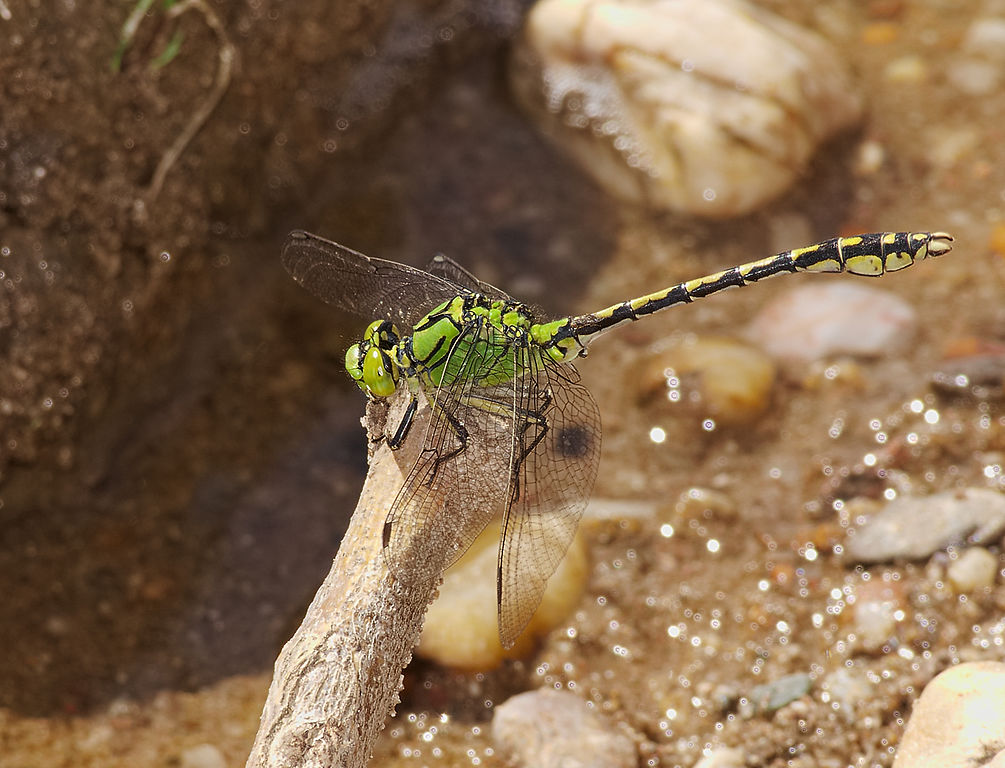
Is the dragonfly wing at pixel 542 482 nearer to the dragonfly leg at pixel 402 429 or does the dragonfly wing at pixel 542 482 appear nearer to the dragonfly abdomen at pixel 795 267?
the dragonfly abdomen at pixel 795 267

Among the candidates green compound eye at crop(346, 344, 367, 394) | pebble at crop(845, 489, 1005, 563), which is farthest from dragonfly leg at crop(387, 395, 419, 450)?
pebble at crop(845, 489, 1005, 563)

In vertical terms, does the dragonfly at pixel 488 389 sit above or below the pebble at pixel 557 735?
above

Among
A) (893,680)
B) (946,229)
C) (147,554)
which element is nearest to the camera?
(893,680)

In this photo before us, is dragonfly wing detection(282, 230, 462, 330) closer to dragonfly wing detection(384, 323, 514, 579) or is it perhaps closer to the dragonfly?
the dragonfly

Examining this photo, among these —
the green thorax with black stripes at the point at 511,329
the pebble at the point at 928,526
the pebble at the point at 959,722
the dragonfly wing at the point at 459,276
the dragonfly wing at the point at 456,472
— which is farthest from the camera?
the dragonfly wing at the point at 459,276

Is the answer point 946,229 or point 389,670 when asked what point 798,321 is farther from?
point 389,670

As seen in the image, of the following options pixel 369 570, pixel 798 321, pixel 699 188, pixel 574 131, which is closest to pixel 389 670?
pixel 369 570

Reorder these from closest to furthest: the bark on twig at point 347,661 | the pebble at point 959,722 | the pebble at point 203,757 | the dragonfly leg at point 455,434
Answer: the bark on twig at point 347,661
the pebble at point 959,722
the dragonfly leg at point 455,434
the pebble at point 203,757

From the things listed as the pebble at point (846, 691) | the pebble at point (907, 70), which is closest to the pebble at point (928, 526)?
the pebble at point (846, 691)
